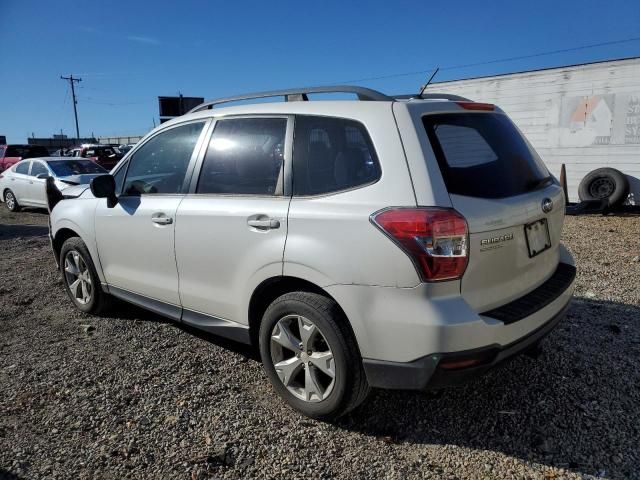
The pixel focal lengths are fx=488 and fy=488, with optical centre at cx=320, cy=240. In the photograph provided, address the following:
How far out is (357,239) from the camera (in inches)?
94.9

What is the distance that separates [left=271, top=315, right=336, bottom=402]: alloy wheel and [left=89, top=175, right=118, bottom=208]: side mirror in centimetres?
196

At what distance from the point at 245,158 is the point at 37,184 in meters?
11.6

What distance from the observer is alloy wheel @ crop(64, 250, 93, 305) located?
4.51 m

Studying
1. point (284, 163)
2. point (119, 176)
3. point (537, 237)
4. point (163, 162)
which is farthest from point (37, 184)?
point (537, 237)

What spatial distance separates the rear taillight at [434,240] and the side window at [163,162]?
1861mm

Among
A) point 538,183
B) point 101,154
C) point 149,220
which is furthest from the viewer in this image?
point 101,154

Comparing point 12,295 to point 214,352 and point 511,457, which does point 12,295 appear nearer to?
point 214,352

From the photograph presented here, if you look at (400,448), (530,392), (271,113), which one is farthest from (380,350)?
A: (271,113)

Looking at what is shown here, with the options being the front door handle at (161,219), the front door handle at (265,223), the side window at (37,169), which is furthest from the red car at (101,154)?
the front door handle at (265,223)

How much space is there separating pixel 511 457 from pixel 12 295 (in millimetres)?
5281

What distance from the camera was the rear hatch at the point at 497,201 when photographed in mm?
2371

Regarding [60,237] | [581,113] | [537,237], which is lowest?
[60,237]

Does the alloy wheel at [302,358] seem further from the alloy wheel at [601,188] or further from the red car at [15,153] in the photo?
the red car at [15,153]

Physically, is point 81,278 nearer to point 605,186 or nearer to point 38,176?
point 38,176
